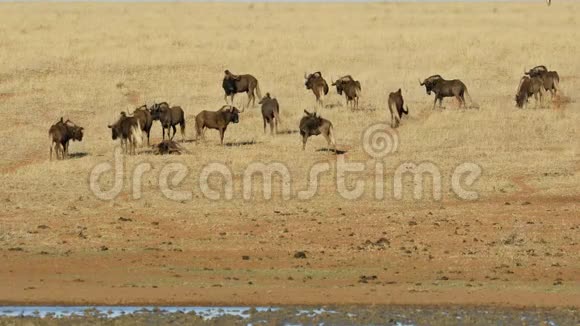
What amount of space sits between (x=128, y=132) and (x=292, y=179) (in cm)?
506

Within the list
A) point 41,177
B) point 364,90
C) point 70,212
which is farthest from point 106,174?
point 364,90

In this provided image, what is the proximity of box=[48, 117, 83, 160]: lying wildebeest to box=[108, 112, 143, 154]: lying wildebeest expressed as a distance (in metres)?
0.83

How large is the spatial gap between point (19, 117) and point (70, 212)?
44.0 feet

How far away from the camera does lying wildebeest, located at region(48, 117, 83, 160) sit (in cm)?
2700

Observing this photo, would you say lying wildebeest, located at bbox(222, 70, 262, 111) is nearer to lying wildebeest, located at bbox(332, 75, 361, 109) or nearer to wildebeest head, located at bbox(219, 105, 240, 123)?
lying wildebeest, located at bbox(332, 75, 361, 109)

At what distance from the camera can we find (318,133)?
1104 inches

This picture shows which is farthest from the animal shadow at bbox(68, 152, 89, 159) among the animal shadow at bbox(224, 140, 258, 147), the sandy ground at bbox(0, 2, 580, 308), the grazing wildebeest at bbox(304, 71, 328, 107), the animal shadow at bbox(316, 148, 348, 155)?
the grazing wildebeest at bbox(304, 71, 328, 107)

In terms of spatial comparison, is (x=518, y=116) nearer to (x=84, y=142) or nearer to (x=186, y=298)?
(x=84, y=142)

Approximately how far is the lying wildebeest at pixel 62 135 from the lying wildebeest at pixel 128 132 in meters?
0.83

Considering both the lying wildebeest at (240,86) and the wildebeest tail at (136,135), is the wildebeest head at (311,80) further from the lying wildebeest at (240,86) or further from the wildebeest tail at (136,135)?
the wildebeest tail at (136,135)

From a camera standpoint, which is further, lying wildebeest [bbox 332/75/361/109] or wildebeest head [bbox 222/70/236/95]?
wildebeest head [bbox 222/70/236/95]

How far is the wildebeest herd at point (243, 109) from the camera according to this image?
2773 centimetres

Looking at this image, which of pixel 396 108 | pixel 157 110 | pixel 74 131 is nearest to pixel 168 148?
pixel 74 131

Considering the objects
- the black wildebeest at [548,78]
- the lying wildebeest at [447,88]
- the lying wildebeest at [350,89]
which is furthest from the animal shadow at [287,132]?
the black wildebeest at [548,78]
